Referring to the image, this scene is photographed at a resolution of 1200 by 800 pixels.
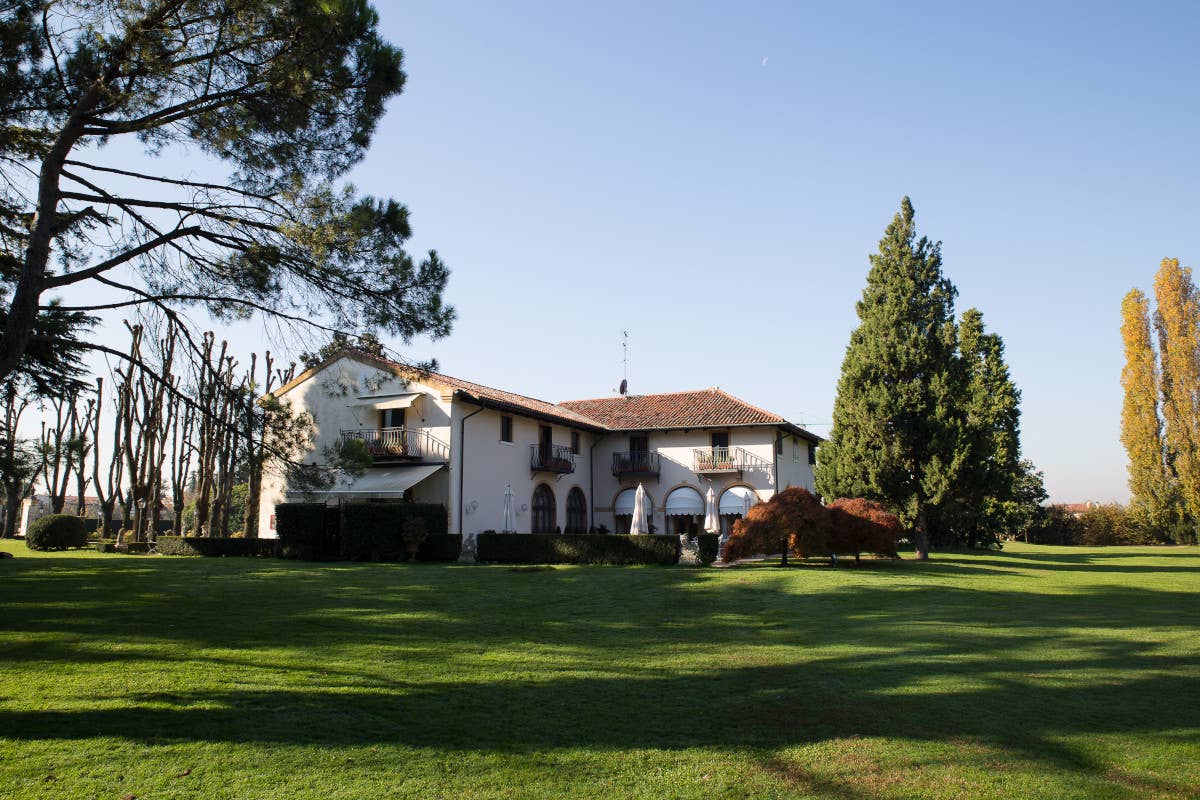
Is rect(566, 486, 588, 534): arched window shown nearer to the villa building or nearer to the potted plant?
the villa building

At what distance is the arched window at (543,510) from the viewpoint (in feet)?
112

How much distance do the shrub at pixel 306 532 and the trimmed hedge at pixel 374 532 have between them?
1184mm

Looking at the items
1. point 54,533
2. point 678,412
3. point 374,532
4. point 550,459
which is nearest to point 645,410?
point 678,412

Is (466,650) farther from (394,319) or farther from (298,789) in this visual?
(394,319)

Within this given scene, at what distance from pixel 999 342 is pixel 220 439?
1607 inches

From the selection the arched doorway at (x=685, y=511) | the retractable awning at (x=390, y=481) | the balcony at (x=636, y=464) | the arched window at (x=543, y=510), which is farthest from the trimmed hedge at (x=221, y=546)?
the arched doorway at (x=685, y=511)

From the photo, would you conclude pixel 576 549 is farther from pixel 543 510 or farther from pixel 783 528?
pixel 543 510

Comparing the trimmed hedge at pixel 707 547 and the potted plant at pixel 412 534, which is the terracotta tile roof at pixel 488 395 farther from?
the trimmed hedge at pixel 707 547

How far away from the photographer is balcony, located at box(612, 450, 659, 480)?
3719cm

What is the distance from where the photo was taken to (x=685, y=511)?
120 ft

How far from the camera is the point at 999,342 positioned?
43.0 m

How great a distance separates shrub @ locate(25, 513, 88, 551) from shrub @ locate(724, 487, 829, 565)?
85.9 feet

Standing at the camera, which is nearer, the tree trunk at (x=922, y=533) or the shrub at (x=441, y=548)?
the shrub at (x=441, y=548)

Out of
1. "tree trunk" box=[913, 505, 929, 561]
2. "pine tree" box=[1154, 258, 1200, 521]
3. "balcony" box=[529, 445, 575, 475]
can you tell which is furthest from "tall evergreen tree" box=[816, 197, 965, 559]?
"pine tree" box=[1154, 258, 1200, 521]
